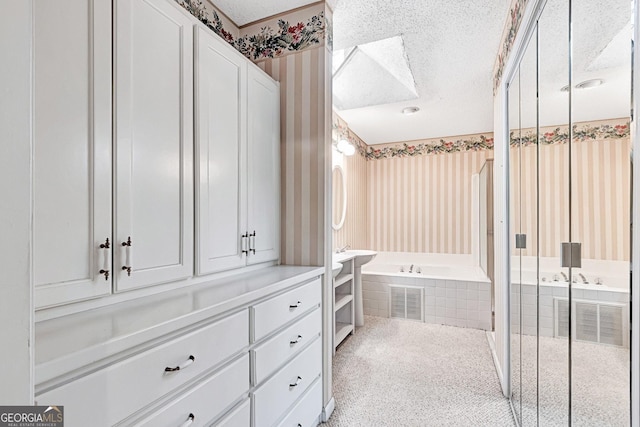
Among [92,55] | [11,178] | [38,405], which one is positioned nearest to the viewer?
[11,178]

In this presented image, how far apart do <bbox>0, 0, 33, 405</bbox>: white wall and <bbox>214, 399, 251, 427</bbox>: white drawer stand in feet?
2.64

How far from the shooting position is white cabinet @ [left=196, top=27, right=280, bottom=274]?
139 centimetres

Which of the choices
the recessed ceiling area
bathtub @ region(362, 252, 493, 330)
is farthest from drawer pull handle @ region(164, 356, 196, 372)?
bathtub @ region(362, 252, 493, 330)

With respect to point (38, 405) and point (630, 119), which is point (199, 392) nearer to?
point (38, 405)

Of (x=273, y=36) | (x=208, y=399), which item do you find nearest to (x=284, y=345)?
(x=208, y=399)

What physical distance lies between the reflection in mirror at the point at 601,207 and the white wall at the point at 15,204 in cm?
118

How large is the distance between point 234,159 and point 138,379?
106cm

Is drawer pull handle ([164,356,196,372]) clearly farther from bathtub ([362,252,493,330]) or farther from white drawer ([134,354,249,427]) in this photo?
bathtub ([362,252,493,330])

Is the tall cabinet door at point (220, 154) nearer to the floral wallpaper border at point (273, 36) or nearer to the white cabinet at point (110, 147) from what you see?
the white cabinet at point (110, 147)

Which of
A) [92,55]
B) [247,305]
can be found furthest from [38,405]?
[92,55]

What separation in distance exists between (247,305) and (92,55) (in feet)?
3.28

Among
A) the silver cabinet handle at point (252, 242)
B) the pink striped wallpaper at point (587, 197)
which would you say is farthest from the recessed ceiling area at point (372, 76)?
the silver cabinet handle at point (252, 242)

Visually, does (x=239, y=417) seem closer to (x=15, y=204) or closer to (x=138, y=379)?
(x=138, y=379)

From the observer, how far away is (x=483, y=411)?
75.9 inches
